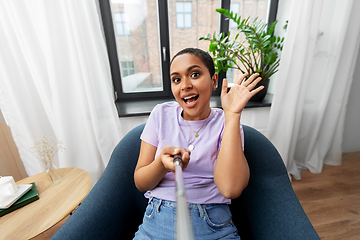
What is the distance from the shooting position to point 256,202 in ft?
2.75

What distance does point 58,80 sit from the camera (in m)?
1.29

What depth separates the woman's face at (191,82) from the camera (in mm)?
764

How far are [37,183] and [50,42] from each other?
2.95 ft

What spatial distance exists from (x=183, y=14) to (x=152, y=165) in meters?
1.64

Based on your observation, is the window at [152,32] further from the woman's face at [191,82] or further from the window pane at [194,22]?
the woman's face at [191,82]

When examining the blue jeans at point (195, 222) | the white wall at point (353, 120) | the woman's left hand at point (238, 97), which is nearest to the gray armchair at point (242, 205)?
the blue jeans at point (195, 222)

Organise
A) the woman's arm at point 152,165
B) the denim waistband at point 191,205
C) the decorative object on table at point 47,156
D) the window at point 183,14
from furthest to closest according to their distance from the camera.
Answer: the window at point 183,14 < the decorative object on table at point 47,156 < the denim waistband at point 191,205 < the woman's arm at point 152,165

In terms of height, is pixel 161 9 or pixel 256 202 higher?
pixel 161 9

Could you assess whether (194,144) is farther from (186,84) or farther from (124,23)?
(124,23)

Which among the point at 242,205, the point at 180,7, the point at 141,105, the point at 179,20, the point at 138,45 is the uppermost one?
the point at 180,7

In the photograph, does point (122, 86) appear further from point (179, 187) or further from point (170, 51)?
point (179, 187)

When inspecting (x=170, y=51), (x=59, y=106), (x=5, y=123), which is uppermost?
(x=170, y=51)

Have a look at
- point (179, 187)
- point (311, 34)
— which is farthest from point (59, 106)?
point (311, 34)

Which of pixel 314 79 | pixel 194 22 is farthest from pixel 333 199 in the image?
pixel 194 22
